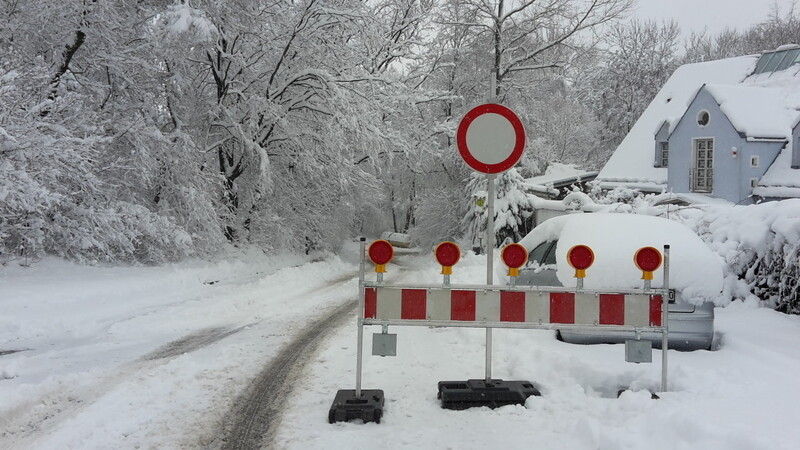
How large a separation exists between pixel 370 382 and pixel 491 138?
2.65 m

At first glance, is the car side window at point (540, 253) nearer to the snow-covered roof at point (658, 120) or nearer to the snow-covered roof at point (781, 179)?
the snow-covered roof at point (781, 179)

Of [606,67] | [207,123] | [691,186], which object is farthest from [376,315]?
[606,67]

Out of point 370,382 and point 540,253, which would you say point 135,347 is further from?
point 540,253

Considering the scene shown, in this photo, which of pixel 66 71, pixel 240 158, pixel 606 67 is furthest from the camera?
pixel 606 67

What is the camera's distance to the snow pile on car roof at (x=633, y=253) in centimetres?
647

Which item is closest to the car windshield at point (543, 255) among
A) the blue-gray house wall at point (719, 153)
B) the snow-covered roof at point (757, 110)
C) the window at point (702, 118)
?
the blue-gray house wall at point (719, 153)

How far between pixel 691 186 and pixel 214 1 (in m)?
18.4

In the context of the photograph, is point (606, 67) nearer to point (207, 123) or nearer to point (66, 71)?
point (207, 123)

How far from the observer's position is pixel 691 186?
23.1 m

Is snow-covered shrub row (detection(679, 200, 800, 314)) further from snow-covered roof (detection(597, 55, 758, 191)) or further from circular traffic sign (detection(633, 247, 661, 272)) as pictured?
snow-covered roof (detection(597, 55, 758, 191))

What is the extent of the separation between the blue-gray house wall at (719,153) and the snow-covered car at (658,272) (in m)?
16.5

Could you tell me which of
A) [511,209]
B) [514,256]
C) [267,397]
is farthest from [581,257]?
[511,209]

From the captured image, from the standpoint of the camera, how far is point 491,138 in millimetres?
5480

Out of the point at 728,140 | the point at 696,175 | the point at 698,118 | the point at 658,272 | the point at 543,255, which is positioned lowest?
the point at 658,272
